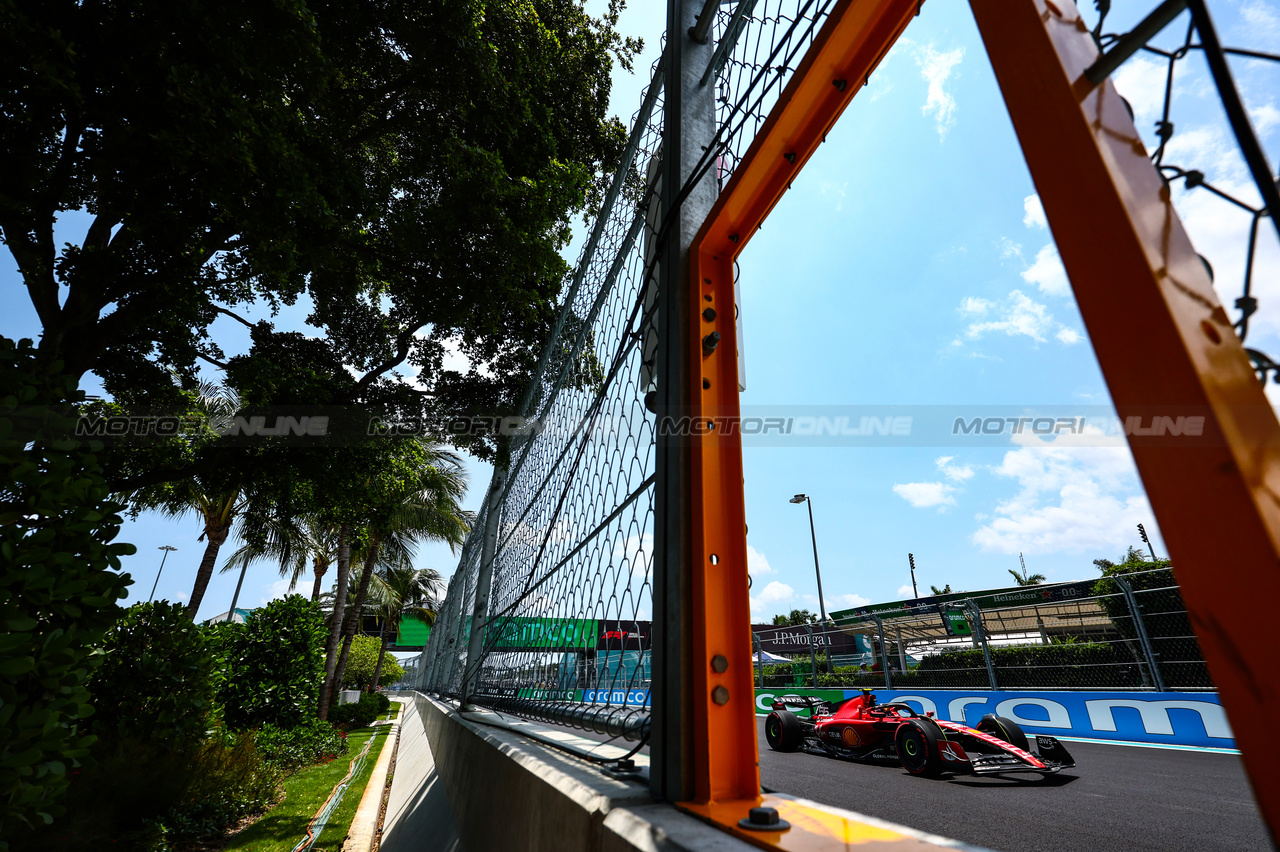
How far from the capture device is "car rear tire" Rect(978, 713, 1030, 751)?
212 inches

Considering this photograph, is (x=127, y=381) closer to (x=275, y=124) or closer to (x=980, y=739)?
(x=275, y=124)

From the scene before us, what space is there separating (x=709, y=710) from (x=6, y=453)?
2.96m

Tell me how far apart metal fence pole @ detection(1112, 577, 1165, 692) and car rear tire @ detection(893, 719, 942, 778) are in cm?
446

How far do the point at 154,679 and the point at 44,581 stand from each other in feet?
12.6

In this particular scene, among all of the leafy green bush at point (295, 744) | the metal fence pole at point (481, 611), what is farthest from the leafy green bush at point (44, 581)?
the leafy green bush at point (295, 744)

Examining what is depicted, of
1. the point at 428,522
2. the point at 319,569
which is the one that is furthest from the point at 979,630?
the point at 319,569

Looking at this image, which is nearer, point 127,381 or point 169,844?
point 169,844

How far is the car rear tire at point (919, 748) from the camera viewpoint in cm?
486

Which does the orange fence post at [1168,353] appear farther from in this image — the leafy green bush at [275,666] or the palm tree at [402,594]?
the palm tree at [402,594]

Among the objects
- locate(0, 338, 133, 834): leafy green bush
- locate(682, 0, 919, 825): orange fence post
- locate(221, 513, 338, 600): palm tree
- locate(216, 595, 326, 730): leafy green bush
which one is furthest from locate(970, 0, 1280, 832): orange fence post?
locate(221, 513, 338, 600): palm tree

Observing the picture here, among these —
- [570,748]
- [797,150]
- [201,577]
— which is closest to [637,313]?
[797,150]

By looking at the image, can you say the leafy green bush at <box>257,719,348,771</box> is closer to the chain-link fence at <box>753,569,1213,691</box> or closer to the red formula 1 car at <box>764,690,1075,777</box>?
the red formula 1 car at <box>764,690,1075,777</box>

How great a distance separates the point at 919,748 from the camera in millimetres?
5102

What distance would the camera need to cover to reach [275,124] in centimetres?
→ 387
